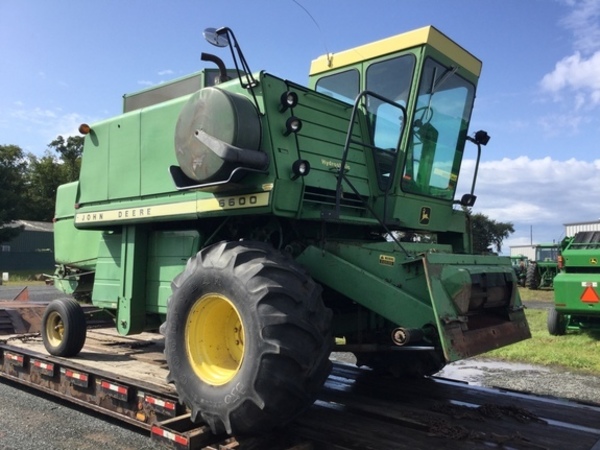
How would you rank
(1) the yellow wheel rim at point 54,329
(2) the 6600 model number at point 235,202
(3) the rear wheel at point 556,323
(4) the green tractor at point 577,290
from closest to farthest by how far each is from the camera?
(2) the 6600 model number at point 235,202 → (1) the yellow wheel rim at point 54,329 → (4) the green tractor at point 577,290 → (3) the rear wheel at point 556,323

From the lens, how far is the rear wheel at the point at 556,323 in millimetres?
10867

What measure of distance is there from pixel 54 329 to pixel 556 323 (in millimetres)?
9221

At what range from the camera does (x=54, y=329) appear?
261 inches

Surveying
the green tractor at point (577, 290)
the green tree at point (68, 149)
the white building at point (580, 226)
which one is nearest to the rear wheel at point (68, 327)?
the green tractor at point (577, 290)

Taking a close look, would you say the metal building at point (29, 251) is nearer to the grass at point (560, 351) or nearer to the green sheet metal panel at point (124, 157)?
the green sheet metal panel at point (124, 157)

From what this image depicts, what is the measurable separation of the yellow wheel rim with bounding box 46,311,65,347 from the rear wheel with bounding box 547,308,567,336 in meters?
8.99

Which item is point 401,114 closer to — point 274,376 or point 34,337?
point 274,376

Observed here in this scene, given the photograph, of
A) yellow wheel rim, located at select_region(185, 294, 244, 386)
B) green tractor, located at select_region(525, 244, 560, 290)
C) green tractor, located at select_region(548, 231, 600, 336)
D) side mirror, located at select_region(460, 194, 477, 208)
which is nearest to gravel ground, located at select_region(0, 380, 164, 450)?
yellow wheel rim, located at select_region(185, 294, 244, 386)

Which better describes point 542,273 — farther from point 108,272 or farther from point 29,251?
point 29,251

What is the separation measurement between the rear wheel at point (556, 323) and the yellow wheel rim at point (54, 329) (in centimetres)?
899

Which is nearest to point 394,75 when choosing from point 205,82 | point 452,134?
point 452,134

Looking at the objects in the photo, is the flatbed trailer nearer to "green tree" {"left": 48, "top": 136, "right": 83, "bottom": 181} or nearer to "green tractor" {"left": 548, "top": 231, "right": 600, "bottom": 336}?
"green tractor" {"left": 548, "top": 231, "right": 600, "bottom": 336}

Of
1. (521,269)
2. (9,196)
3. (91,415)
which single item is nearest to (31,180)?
(9,196)

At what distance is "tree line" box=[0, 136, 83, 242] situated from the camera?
36.0 meters
